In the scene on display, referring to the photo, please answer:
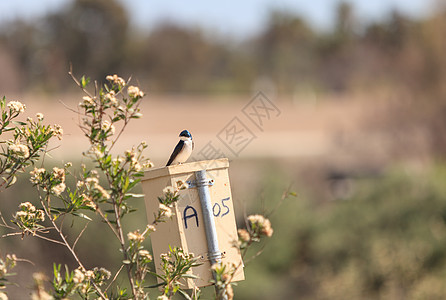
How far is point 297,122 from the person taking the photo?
30.4 metres

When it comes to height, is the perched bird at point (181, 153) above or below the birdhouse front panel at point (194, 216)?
above

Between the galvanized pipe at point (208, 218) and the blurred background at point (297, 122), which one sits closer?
the galvanized pipe at point (208, 218)

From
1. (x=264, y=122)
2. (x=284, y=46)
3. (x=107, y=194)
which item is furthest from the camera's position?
(x=284, y=46)

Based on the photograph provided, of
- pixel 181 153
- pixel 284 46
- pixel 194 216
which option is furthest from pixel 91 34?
pixel 194 216

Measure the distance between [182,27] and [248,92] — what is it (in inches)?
502

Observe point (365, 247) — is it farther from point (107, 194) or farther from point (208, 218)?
point (107, 194)

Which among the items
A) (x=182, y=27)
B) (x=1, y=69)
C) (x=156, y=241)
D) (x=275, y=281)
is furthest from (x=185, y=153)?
(x=182, y=27)

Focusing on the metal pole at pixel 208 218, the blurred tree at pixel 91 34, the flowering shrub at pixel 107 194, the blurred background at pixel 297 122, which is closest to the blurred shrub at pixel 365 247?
the blurred background at pixel 297 122

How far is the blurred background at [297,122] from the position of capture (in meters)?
12.2

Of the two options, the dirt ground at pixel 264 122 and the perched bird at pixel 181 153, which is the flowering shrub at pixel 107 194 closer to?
the perched bird at pixel 181 153

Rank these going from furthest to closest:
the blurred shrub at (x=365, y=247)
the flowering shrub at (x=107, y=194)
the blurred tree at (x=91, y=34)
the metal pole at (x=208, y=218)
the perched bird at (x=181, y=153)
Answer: the blurred tree at (x=91, y=34)
the blurred shrub at (x=365, y=247)
the perched bird at (x=181, y=153)
the metal pole at (x=208, y=218)
the flowering shrub at (x=107, y=194)

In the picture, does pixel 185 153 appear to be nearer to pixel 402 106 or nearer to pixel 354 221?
pixel 354 221

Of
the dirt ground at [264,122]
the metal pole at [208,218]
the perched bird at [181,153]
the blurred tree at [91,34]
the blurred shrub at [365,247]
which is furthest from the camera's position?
the blurred tree at [91,34]

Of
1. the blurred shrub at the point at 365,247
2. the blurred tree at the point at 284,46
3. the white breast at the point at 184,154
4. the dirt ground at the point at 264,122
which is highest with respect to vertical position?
the blurred tree at the point at 284,46
